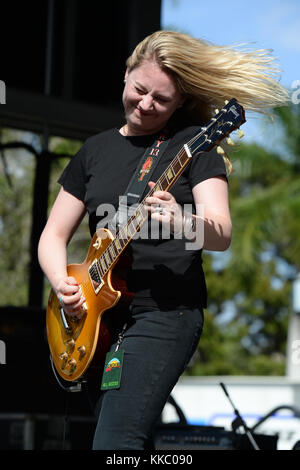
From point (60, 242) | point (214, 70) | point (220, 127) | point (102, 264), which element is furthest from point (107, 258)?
point (214, 70)

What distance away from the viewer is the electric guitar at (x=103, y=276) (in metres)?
2.38

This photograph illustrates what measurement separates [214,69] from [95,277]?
0.84 metres

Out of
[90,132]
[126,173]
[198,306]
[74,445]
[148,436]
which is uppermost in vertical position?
[90,132]

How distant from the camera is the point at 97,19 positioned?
6.04 meters

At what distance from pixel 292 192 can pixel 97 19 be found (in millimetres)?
15056

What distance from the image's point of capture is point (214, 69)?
2.60 m

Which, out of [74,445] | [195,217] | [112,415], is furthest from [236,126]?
[74,445]

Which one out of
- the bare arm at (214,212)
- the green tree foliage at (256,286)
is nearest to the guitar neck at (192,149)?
the bare arm at (214,212)

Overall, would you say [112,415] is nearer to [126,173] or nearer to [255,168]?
[126,173]

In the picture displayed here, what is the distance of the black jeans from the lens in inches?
88.4

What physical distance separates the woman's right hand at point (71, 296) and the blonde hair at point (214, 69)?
31.1 inches

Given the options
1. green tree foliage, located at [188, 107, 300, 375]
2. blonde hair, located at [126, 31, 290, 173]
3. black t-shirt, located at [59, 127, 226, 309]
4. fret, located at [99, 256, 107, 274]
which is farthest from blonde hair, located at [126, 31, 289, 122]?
green tree foliage, located at [188, 107, 300, 375]

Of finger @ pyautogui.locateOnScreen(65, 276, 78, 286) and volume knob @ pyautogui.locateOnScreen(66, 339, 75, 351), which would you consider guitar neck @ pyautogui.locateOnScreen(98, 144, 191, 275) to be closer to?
finger @ pyautogui.locateOnScreen(65, 276, 78, 286)

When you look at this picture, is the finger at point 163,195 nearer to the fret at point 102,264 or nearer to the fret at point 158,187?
the fret at point 158,187
